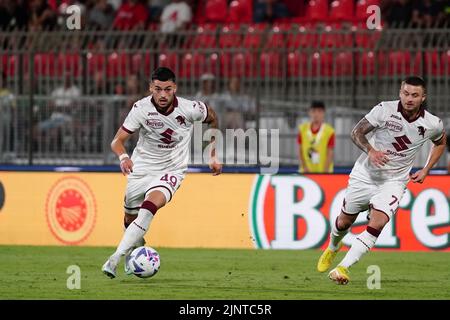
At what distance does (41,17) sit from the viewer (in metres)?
22.6

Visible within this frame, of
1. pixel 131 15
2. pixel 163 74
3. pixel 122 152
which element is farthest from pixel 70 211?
pixel 131 15

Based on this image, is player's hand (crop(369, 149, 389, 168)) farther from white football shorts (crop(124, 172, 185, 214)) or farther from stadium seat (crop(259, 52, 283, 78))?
stadium seat (crop(259, 52, 283, 78))

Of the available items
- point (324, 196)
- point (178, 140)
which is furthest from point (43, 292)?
point (324, 196)

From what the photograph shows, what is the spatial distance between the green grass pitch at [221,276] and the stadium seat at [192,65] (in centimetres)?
348

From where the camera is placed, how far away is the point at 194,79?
18.8 m

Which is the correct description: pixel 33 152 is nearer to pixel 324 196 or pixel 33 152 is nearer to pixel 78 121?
pixel 78 121

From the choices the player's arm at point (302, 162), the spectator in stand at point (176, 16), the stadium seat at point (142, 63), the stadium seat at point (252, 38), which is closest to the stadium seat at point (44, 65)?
the stadium seat at point (142, 63)

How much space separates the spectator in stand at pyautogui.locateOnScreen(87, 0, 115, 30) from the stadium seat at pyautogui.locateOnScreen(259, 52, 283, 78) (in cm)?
512

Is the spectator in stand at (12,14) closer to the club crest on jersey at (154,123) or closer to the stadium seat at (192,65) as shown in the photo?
the stadium seat at (192,65)

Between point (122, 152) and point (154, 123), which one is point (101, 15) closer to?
point (154, 123)

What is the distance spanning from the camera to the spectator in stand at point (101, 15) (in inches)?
922

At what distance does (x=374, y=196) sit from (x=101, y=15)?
12300 mm

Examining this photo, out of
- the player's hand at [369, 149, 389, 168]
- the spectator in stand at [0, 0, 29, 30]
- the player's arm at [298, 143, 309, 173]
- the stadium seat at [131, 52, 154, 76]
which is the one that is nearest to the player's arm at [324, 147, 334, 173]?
the player's arm at [298, 143, 309, 173]

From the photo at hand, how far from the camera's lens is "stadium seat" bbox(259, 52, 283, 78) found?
61.1 feet
